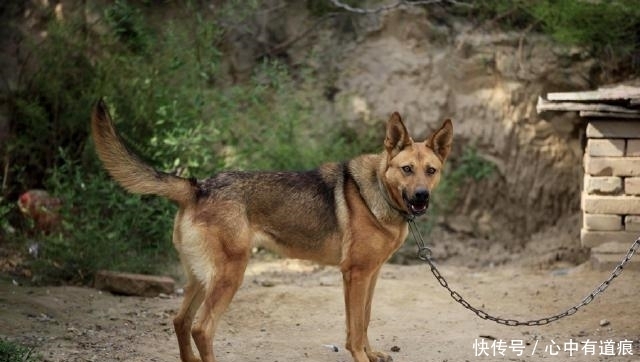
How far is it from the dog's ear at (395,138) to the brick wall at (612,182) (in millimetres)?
3510

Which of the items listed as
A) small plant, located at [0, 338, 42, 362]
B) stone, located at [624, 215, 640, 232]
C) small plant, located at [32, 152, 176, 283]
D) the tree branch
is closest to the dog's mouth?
small plant, located at [0, 338, 42, 362]

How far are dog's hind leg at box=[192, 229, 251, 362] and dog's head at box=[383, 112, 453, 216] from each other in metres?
1.14

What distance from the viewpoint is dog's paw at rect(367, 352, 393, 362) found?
6.23 meters

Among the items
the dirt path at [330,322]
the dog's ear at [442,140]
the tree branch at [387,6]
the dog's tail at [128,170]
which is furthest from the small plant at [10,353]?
the tree branch at [387,6]

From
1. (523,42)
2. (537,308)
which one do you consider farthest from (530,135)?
(537,308)

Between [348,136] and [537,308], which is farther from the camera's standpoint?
[348,136]

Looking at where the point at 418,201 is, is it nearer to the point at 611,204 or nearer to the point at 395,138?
the point at 395,138

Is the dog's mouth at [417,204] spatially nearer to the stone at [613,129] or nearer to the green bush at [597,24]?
the stone at [613,129]

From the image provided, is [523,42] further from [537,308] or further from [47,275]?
[47,275]

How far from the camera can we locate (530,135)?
1080 centimetres

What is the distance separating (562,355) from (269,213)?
2357 millimetres

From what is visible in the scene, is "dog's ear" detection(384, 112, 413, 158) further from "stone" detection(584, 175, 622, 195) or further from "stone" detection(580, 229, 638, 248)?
"stone" detection(580, 229, 638, 248)

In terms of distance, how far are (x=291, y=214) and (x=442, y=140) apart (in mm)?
1180

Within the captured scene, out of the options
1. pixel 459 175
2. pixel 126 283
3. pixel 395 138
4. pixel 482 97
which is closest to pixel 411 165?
pixel 395 138
